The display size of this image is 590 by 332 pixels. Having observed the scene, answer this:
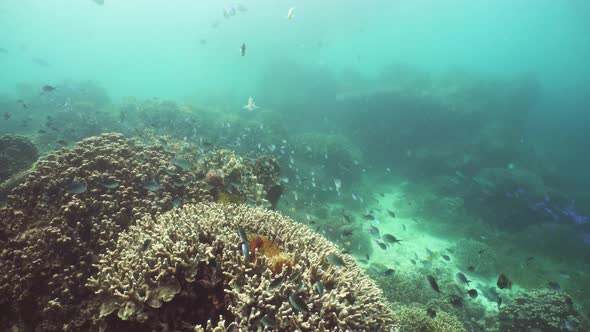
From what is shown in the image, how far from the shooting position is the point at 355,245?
15859mm

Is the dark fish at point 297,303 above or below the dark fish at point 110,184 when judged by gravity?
above

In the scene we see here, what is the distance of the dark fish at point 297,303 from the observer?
3.01 m

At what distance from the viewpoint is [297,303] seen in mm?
3037

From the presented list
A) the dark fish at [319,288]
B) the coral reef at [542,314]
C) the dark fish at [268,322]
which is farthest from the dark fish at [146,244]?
the coral reef at [542,314]

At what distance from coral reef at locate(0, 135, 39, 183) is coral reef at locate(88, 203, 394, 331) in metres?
11.1

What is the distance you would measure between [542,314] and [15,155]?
21.4 m

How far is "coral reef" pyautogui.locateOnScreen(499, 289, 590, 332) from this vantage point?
29.6 ft

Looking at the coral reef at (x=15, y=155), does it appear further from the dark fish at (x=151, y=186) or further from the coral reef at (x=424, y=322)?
the coral reef at (x=424, y=322)

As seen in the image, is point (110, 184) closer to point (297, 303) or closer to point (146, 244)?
point (146, 244)

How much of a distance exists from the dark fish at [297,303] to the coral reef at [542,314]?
1050cm

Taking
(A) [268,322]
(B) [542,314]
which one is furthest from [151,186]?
(B) [542,314]

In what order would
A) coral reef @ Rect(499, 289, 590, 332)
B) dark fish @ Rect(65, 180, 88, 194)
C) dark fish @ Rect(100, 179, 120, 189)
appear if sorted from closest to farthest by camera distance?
1. dark fish @ Rect(65, 180, 88, 194)
2. dark fish @ Rect(100, 179, 120, 189)
3. coral reef @ Rect(499, 289, 590, 332)

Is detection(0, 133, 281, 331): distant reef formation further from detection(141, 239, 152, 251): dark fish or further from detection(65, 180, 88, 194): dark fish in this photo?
detection(141, 239, 152, 251): dark fish

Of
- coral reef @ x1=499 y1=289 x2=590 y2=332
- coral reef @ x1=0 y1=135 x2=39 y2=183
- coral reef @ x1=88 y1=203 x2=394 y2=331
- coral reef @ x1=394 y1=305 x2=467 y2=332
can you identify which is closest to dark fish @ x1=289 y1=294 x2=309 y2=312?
coral reef @ x1=88 y1=203 x2=394 y2=331
